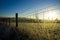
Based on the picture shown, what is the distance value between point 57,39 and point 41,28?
1.60 meters

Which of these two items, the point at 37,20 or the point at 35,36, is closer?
the point at 35,36

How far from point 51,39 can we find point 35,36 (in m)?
0.84

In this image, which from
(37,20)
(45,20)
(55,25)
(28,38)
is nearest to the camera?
(28,38)

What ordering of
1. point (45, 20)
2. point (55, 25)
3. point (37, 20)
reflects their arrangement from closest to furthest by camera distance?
point (55, 25), point (45, 20), point (37, 20)

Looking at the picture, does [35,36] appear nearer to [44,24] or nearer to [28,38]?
[28,38]

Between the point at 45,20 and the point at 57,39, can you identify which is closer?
the point at 57,39

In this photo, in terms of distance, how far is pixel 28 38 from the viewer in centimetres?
639

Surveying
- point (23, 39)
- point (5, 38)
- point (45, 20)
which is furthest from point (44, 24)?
point (5, 38)

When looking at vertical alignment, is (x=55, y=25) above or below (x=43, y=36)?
above

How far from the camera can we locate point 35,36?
6.33 meters

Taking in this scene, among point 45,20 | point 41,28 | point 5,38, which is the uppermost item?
point 45,20

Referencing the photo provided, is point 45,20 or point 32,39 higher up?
point 45,20

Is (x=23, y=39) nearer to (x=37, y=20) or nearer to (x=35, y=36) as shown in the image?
(x=35, y=36)

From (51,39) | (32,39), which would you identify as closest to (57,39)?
(51,39)
